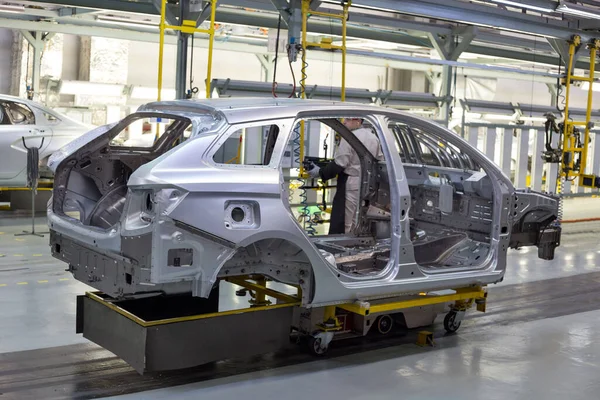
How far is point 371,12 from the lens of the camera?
→ 13.6m

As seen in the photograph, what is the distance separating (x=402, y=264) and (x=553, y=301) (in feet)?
9.16

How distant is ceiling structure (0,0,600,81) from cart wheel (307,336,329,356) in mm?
4404

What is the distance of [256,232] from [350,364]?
4.15ft

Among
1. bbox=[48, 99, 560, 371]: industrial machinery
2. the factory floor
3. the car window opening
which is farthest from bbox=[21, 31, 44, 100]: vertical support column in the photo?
the car window opening

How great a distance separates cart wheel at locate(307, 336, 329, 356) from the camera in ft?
17.0

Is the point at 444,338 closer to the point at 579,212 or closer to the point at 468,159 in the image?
the point at 468,159

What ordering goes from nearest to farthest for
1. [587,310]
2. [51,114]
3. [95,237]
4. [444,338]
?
[95,237], [444,338], [587,310], [51,114]

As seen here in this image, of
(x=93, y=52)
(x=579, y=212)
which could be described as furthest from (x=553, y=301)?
(x=93, y=52)

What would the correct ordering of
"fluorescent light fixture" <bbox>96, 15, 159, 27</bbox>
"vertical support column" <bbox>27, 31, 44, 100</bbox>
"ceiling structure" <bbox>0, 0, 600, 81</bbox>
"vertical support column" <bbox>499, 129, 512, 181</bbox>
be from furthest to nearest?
1. "fluorescent light fixture" <bbox>96, 15, 159, 27</bbox>
2. "vertical support column" <bbox>499, 129, 512, 181</bbox>
3. "vertical support column" <bbox>27, 31, 44, 100</bbox>
4. "ceiling structure" <bbox>0, 0, 600, 81</bbox>

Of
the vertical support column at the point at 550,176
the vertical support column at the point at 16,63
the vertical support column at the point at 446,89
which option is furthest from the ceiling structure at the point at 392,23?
the vertical support column at the point at 16,63

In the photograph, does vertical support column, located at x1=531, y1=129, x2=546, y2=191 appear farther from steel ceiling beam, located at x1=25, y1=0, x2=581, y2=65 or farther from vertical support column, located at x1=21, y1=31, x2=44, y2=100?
vertical support column, located at x1=21, y1=31, x2=44, y2=100

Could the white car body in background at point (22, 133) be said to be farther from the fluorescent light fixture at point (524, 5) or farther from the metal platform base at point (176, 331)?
the metal platform base at point (176, 331)

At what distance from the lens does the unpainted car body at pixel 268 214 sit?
4.25 metres

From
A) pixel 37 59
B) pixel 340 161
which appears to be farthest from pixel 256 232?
pixel 37 59
